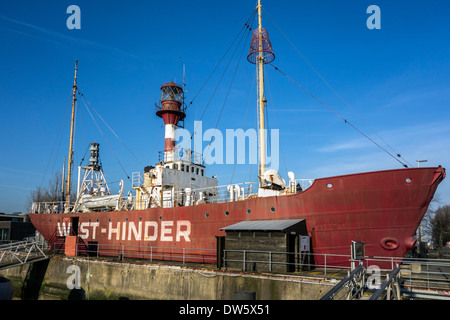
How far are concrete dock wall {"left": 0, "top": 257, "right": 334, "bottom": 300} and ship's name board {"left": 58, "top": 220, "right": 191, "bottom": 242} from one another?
313cm

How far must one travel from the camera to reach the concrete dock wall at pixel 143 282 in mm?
14805

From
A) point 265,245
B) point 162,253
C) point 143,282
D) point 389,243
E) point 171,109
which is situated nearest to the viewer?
point 389,243

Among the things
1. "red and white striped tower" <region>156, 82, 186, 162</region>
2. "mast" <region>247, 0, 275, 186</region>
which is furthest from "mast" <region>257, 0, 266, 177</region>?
"red and white striped tower" <region>156, 82, 186, 162</region>

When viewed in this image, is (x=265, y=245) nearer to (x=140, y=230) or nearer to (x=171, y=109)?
(x=140, y=230)

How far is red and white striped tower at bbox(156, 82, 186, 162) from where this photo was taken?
106 ft

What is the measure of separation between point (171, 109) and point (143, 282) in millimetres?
17473

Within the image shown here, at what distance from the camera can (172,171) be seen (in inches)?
1077

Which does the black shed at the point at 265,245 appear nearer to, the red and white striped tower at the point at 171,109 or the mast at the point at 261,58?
the mast at the point at 261,58

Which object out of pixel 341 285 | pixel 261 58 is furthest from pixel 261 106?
pixel 341 285

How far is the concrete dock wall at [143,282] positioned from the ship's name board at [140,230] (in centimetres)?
313

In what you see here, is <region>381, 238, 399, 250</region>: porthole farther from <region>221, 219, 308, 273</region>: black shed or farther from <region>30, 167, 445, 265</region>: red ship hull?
<region>221, 219, 308, 273</region>: black shed

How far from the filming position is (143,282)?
64.5 ft

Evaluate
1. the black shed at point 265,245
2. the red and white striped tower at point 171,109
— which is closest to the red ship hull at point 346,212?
the black shed at point 265,245
